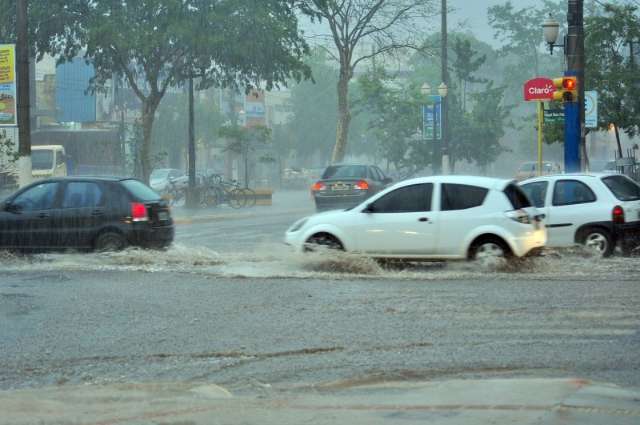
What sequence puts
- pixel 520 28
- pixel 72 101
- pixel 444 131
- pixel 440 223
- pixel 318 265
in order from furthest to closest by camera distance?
pixel 520 28
pixel 72 101
pixel 444 131
pixel 318 265
pixel 440 223

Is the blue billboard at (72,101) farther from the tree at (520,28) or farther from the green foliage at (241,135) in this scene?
the tree at (520,28)

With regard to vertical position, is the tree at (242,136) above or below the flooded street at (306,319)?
above

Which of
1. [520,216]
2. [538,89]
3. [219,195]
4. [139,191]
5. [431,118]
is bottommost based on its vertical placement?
[219,195]

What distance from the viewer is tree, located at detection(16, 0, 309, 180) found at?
40.6 metres

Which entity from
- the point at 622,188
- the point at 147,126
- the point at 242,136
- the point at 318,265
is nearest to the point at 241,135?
the point at 242,136

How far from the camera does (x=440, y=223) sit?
54.5 feet

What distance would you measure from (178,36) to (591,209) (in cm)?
2444

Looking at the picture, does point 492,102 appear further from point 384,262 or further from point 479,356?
point 479,356

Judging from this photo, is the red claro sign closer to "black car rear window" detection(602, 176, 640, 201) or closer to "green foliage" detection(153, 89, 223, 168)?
"black car rear window" detection(602, 176, 640, 201)

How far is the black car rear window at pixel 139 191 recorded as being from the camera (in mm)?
18875

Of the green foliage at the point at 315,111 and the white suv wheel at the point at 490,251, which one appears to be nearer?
the white suv wheel at the point at 490,251

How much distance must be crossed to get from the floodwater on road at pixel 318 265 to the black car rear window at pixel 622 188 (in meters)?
1.10

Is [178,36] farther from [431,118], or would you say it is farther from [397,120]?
[397,120]

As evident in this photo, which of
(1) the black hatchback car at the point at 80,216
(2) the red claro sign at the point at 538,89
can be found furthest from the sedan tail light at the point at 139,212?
(2) the red claro sign at the point at 538,89
